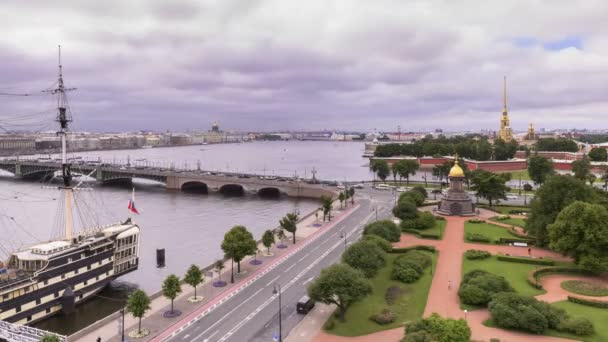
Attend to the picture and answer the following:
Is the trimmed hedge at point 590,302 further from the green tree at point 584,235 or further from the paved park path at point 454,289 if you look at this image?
the green tree at point 584,235

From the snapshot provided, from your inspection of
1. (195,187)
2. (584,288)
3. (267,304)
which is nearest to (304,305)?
(267,304)

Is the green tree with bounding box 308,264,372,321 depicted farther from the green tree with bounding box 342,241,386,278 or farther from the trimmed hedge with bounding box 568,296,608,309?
the trimmed hedge with bounding box 568,296,608,309

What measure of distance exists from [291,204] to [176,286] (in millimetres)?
65214

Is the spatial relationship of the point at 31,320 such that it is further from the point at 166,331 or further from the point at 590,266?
the point at 590,266


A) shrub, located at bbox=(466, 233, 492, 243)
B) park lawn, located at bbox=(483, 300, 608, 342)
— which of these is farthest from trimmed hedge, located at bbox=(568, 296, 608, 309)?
shrub, located at bbox=(466, 233, 492, 243)

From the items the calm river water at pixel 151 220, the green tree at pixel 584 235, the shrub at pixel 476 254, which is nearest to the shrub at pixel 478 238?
the shrub at pixel 476 254

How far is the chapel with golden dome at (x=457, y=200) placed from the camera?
7725cm

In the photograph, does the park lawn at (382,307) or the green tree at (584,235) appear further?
the green tree at (584,235)

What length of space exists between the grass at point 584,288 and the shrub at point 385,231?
19219 millimetres

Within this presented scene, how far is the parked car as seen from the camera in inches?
1544

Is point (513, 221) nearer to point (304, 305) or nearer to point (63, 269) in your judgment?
point (304, 305)

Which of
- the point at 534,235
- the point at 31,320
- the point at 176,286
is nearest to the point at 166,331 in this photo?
the point at 176,286

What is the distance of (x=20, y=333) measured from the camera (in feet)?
111

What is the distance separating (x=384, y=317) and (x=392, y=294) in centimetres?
581
